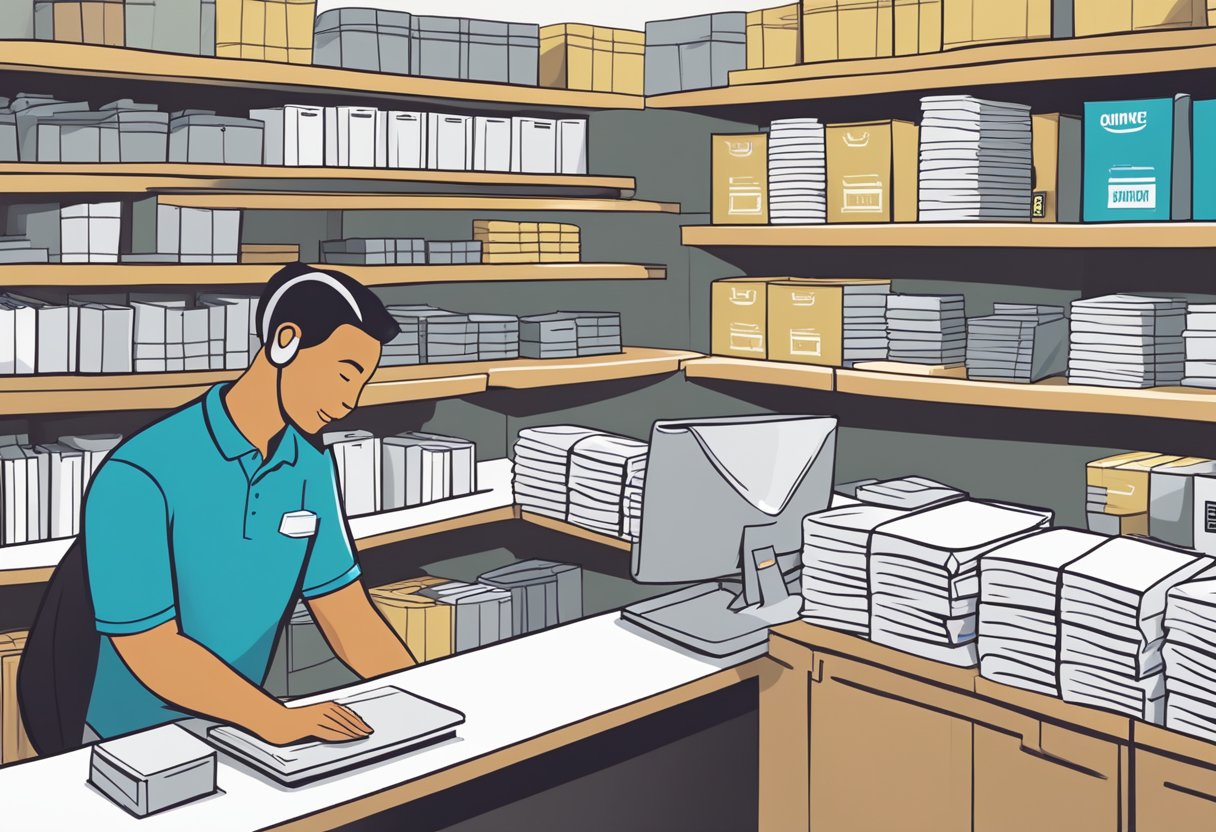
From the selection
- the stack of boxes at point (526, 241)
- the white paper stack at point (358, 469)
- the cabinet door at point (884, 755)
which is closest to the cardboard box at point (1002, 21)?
the stack of boxes at point (526, 241)

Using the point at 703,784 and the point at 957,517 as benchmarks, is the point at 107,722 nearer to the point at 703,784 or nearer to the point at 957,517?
the point at 703,784

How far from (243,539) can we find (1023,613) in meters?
1.74

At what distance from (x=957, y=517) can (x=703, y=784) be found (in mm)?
926

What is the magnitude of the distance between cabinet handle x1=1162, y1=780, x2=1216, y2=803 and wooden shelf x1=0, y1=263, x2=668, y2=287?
2485 millimetres

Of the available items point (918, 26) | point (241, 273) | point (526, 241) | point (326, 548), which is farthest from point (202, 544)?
point (918, 26)

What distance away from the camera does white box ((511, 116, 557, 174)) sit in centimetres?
398

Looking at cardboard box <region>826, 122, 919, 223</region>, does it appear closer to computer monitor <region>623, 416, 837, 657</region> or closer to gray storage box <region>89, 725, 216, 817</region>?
computer monitor <region>623, 416, 837, 657</region>

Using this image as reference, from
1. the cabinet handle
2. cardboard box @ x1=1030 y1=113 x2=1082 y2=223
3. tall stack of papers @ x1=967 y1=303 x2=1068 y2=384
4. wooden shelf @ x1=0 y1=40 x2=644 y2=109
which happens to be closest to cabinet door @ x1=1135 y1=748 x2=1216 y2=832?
the cabinet handle

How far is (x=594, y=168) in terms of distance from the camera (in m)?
4.31

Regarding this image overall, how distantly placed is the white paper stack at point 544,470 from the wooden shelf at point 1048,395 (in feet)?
3.46

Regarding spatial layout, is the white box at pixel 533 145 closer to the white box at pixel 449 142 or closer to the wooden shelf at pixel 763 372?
the white box at pixel 449 142

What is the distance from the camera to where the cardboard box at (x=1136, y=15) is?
271 cm

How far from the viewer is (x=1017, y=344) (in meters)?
3.04

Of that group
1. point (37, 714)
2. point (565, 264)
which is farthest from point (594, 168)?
point (37, 714)
